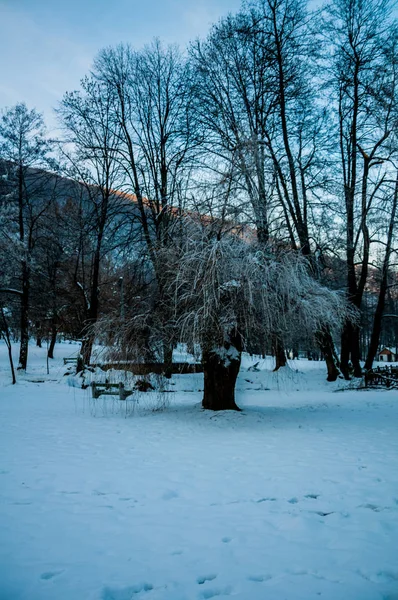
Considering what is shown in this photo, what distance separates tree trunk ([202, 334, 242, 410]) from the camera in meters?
8.53

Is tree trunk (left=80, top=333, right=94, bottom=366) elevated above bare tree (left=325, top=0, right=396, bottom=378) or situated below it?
below

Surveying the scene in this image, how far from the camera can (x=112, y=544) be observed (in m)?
3.03

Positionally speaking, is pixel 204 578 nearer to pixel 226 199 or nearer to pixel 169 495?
pixel 169 495

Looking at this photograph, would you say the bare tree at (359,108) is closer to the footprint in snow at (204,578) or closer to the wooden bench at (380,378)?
the wooden bench at (380,378)

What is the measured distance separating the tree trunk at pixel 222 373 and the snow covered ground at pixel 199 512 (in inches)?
51.8

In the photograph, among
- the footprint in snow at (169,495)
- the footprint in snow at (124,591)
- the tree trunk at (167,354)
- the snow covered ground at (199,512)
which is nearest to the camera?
the footprint in snow at (124,591)

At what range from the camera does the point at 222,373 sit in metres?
9.10

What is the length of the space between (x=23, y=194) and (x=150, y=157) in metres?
7.07

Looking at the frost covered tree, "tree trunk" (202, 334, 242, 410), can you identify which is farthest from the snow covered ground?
the frost covered tree

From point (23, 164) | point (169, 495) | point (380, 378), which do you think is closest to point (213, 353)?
point (169, 495)

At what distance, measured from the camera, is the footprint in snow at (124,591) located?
239 cm

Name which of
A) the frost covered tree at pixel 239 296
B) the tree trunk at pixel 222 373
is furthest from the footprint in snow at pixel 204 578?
the tree trunk at pixel 222 373

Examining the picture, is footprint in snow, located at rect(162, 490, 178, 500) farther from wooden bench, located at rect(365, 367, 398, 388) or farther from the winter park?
wooden bench, located at rect(365, 367, 398, 388)

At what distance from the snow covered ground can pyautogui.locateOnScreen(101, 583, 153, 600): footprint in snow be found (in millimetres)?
10
